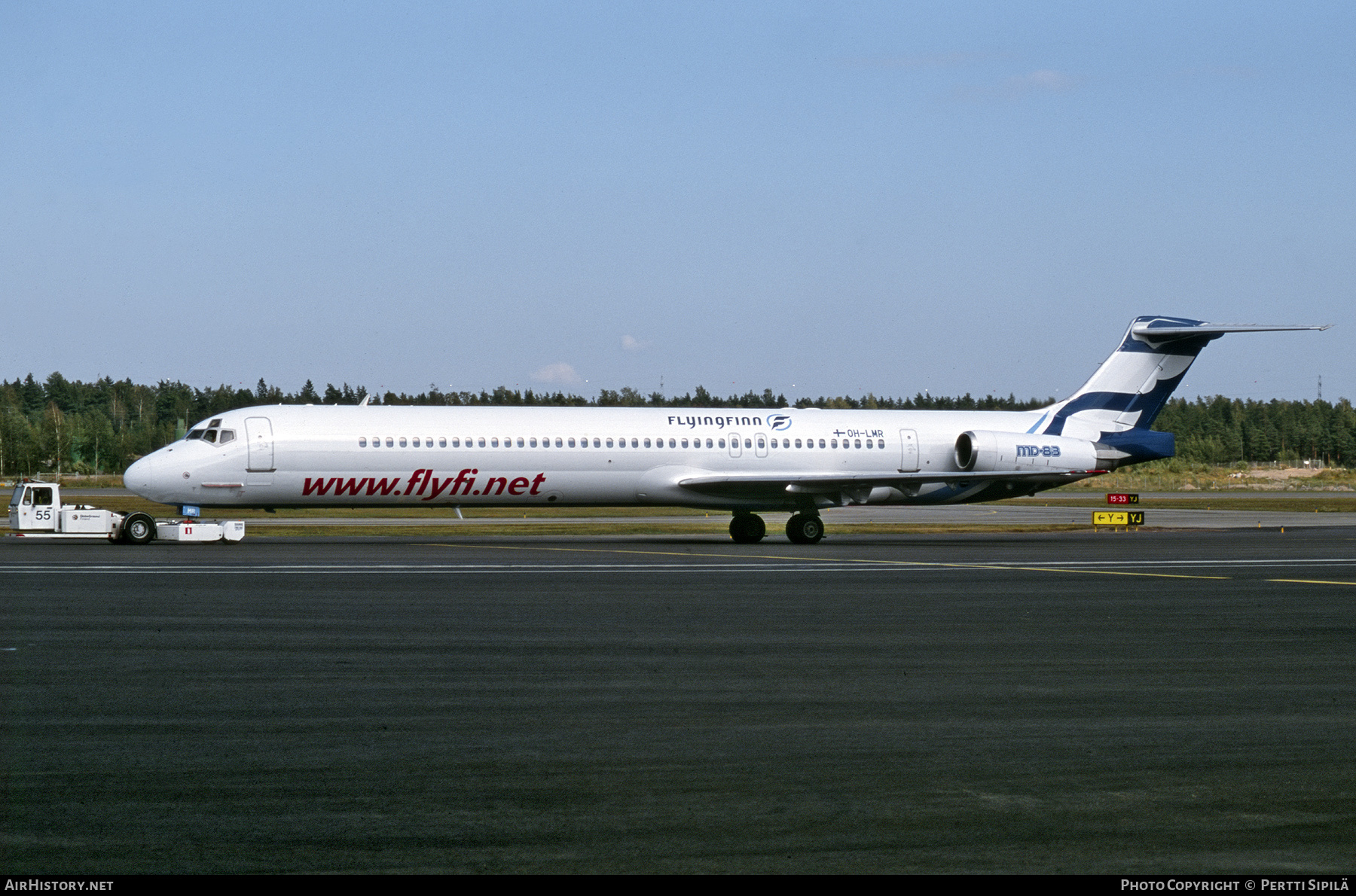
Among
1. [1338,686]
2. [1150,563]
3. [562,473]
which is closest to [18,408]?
[562,473]

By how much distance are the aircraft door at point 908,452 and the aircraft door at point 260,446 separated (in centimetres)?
1659

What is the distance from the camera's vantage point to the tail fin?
38125 millimetres

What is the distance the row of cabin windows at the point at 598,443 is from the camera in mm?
31578

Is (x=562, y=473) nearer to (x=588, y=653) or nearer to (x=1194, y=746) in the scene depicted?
(x=588, y=653)

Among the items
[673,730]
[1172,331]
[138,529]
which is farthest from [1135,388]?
[673,730]

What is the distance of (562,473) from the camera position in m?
32.7

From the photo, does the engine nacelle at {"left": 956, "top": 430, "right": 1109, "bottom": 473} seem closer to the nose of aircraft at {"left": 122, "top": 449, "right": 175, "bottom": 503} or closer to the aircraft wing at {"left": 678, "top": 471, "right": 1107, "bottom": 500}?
the aircraft wing at {"left": 678, "top": 471, "right": 1107, "bottom": 500}

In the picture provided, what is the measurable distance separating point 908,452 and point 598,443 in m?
8.94

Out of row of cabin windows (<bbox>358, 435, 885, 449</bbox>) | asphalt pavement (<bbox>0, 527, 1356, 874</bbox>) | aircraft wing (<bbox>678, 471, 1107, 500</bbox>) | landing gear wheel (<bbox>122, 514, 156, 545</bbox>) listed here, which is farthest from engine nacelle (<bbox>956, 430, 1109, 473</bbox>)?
landing gear wheel (<bbox>122, 514, 156, 545</bbox>)

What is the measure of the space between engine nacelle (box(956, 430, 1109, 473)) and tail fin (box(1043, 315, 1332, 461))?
1.21 m

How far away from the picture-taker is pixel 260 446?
1218 inches

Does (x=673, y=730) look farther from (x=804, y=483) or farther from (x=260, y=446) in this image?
(x=804, y=483)

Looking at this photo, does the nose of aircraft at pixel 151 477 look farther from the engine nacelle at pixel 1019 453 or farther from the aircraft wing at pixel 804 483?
the engine nacelle at pixel 1019 453
